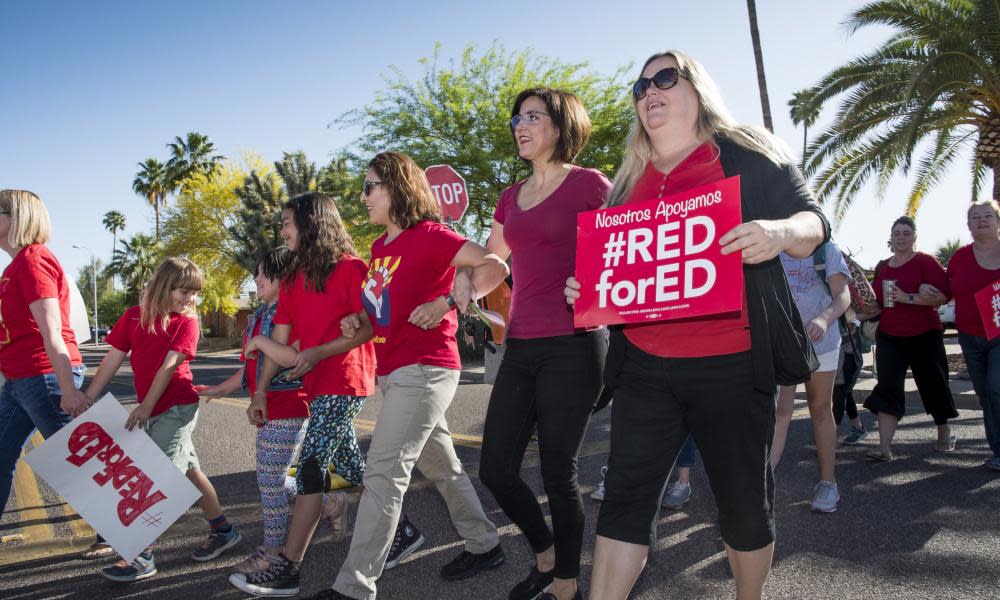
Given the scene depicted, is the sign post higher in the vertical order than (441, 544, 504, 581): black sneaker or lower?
higher

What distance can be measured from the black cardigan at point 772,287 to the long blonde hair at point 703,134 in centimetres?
6

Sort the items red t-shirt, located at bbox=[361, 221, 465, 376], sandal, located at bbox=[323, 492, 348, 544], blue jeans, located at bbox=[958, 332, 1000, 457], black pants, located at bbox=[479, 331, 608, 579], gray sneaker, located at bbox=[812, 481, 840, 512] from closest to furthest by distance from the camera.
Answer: black pants, located at bbox=[479, 331, 608, 579] → red t-shirt, located at bbox=[361, 221, 465, 376] → sandal, located at bbox=[323, 492, 348, 544] → gray sneaker, located at bbox=[812, 481, 840, 512] → blue jeans, located at bbox=[958, 332, 1000, 457]

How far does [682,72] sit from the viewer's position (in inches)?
91.6

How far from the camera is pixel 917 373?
231 inches

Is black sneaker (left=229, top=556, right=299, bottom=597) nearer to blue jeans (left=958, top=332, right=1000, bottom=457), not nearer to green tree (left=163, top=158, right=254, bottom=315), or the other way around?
blue jeans (left=958, top=332, right=1000, bottom=457)

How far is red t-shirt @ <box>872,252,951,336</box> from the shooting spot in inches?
228

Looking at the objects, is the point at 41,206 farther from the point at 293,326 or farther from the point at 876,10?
the point at 876,10

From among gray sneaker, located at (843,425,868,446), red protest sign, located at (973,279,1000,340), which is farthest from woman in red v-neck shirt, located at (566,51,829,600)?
gray sneaker, located at (843,425,868,446)

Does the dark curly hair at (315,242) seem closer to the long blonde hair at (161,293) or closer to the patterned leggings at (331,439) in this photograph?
the patterned leggings at (331,439)

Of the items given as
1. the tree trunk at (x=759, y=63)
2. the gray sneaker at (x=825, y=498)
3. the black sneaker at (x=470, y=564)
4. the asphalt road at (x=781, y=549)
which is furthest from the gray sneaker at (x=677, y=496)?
the tree trunk at (x=759, y=63)

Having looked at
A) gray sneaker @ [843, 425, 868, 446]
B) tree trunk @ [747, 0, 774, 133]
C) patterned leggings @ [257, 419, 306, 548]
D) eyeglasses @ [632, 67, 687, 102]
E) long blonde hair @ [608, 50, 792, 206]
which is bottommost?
gray sneaker @ [843, 425, 868, 446]

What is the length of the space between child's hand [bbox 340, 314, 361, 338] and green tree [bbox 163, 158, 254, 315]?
A: 1648 inches

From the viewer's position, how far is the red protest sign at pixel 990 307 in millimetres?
5215

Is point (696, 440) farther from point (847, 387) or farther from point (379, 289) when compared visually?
point (847, 387)
